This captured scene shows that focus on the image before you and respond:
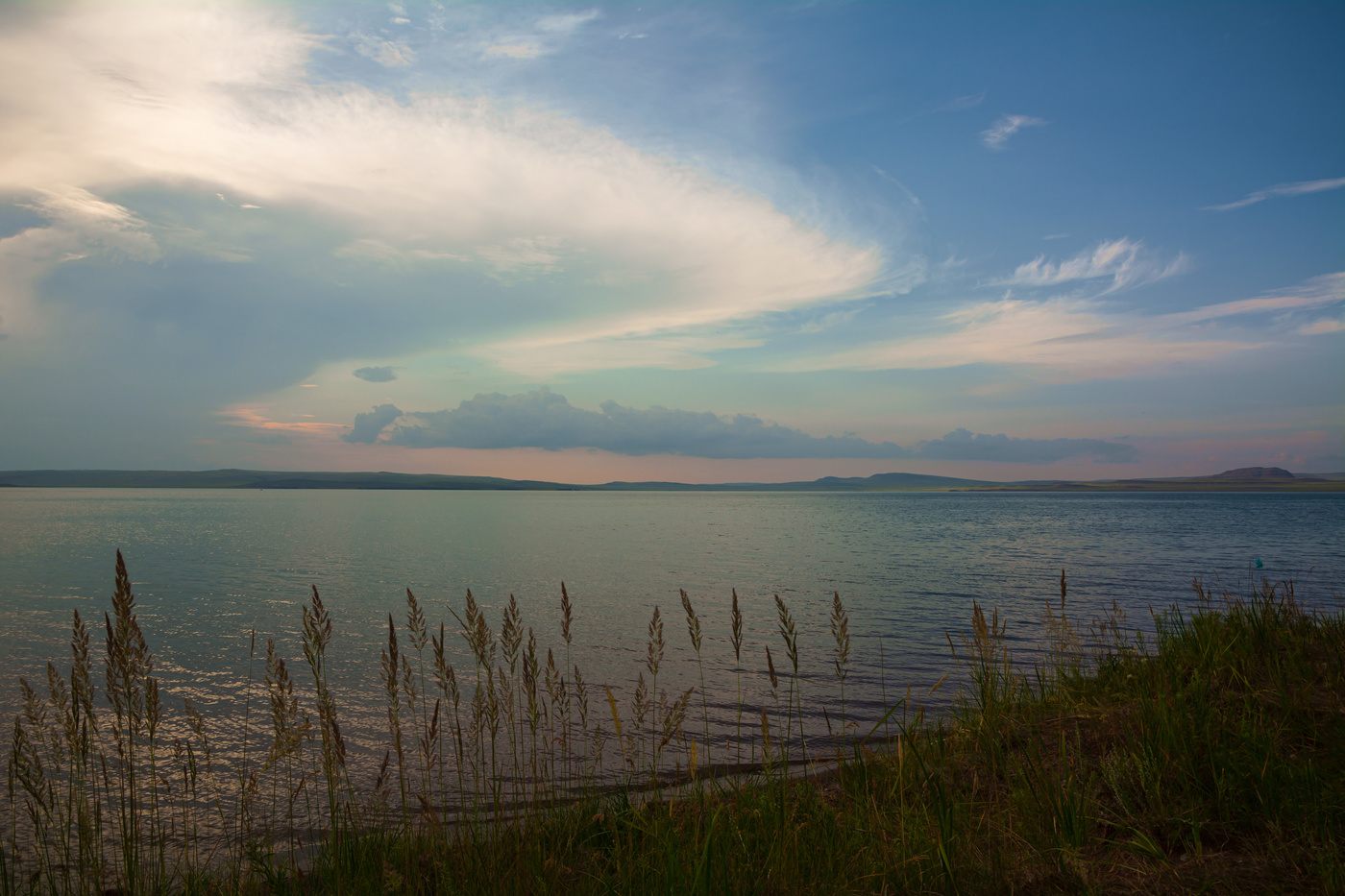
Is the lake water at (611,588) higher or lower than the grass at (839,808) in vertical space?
lower

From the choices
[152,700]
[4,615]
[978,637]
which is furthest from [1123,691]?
[4,615]

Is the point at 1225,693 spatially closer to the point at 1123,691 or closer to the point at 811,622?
the point at 1123,691

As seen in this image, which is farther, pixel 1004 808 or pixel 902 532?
pixel 902 532

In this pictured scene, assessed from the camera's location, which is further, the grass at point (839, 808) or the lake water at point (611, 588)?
the lake water at point (611, 588)

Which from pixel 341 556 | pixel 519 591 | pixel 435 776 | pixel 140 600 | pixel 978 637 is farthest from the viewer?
pixel 341 556

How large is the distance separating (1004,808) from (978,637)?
122 centimetres

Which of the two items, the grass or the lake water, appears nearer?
the grass

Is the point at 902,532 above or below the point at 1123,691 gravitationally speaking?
below

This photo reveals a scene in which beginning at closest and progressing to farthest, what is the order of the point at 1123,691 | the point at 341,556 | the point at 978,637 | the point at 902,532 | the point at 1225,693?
1. the point at 978,637
2. the point at 1225,693
3. the point at 1123,691
4. the point at 341,556
5. the point at 902,532

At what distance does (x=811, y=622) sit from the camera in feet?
73.8

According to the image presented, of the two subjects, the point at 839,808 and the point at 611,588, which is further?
the point at 611,588

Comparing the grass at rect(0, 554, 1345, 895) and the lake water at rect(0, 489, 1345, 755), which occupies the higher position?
the grass at rect(0, 554, 1345, 895)

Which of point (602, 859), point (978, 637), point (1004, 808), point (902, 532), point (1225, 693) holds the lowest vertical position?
point (902, 532)

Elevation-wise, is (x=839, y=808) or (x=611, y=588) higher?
(x=839, y=808)
